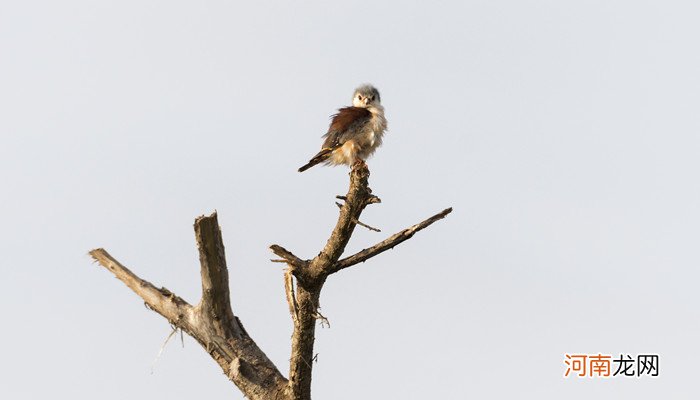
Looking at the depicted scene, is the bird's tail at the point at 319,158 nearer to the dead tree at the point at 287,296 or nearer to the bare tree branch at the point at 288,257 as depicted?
the dead tree at the point at 287,296

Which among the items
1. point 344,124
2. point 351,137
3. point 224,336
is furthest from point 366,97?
point 224,336

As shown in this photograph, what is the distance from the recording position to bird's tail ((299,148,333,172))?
1165 cm

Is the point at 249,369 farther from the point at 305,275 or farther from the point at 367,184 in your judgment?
the point at 367,184

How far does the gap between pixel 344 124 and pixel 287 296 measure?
2.84 meters

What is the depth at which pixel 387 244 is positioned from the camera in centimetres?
939

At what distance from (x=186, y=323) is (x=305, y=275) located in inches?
65.4

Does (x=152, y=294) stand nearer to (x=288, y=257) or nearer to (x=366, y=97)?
(x=288, y=257)

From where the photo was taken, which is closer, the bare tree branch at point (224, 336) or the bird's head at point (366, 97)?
the bare tree branch at point (224, 336)

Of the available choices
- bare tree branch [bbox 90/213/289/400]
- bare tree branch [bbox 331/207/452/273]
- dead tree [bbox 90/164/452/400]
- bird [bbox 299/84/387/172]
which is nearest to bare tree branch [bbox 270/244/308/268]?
dead tree [bbox 90/164/452/400]

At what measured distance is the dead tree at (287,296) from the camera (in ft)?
31.2

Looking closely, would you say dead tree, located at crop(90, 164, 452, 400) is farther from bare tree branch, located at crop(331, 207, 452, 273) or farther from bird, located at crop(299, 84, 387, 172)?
bird, located at crop(299, 84, 387, 172)

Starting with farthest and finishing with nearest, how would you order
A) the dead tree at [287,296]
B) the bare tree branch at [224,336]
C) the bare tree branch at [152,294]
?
the bare tree branch at [152,294] → the bare tree branch at [224,336] → the dead tree at [287,296]

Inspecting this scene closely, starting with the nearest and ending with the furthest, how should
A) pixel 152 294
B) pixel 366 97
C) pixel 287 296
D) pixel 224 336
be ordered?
pixel 287 296, pixel 224 336, pixel 152 294, pixel 366 97

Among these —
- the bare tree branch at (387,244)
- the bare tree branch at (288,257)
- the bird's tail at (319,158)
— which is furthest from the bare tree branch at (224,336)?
the bird's tail at (319,158)
